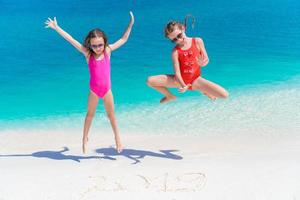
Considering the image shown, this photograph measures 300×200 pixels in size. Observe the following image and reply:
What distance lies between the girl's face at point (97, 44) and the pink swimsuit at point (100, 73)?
4.4 inches

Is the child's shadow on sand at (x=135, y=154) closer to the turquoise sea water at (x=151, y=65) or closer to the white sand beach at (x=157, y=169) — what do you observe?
the white sand beach at (x=157, y=169)

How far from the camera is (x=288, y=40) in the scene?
13.1 metres

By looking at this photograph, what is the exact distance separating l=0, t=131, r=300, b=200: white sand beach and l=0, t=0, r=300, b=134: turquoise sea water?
0.73m

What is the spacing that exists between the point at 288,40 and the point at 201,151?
7.38 meters

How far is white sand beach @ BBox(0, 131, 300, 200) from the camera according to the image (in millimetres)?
5340

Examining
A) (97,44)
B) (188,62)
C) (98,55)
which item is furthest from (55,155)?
(188,62)

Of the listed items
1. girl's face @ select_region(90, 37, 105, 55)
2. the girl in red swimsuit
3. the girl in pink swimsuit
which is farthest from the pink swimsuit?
the girl in red swimsuit

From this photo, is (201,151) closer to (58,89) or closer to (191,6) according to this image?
(58,89)

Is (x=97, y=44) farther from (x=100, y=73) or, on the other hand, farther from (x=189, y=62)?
(x=189, y=62)

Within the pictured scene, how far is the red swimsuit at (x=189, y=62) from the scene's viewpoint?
5.99 meters

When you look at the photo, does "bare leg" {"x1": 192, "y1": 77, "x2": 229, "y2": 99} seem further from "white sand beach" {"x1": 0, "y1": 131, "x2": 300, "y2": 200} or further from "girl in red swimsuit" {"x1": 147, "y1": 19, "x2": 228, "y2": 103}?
"white sand beach" {"x1": 0, "y1": 131, "x2": 300, "y2": 200}

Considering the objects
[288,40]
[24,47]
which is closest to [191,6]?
[288,40]

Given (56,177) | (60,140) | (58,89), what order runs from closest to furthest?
(56,177), (60,140), (58,89)

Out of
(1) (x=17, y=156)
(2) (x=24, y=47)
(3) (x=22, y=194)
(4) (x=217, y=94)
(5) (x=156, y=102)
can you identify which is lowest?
(3) (x=22, y=194)
